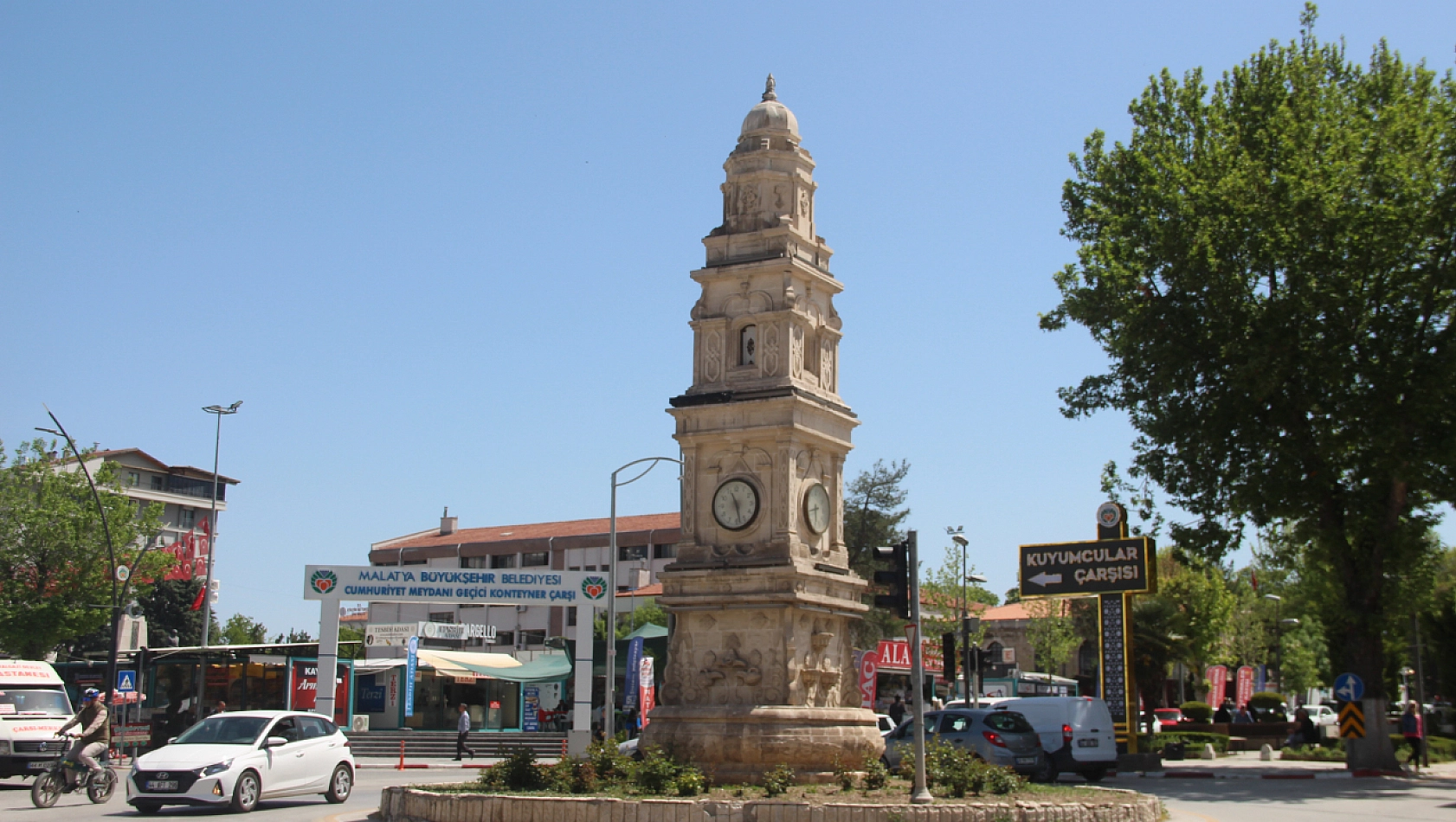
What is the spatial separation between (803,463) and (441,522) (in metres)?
79.7

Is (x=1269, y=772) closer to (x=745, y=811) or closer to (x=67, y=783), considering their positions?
(x=745, y=811)

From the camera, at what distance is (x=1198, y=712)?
49.9 metres

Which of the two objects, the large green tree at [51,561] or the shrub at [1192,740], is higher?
the large green tree at [51,561]

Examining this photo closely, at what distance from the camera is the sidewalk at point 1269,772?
90.3ft

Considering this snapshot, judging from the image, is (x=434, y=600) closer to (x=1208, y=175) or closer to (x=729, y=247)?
(x=729, y=247)

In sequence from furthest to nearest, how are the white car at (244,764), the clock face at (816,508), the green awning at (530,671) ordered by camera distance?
1. the green awning at (530,671)
2. the clock face at (816,508)
3. the white car at (244,764)

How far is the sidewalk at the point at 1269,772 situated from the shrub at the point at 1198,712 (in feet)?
49.8

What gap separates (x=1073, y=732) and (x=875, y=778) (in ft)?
32.6

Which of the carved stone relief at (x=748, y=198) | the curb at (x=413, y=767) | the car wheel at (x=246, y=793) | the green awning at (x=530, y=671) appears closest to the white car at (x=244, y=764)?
the car wheel at (x=246, y=793)

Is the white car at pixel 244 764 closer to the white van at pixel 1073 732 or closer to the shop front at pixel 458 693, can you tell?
the white van at pixel 1073 732

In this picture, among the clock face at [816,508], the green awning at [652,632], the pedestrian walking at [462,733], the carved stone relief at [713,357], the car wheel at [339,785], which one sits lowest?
the pedestrian walking at [462,733]

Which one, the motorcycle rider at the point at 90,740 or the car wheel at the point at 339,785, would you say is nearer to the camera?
the motorcycle rider at the point at 90,740

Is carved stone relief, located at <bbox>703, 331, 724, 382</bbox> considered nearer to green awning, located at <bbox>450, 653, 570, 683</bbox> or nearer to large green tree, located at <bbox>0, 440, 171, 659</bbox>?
green awning, located at <bbox>450, 653, 570, 683</bbox>

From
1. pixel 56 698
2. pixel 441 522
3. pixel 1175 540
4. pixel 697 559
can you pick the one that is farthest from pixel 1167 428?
pixel 441 522
